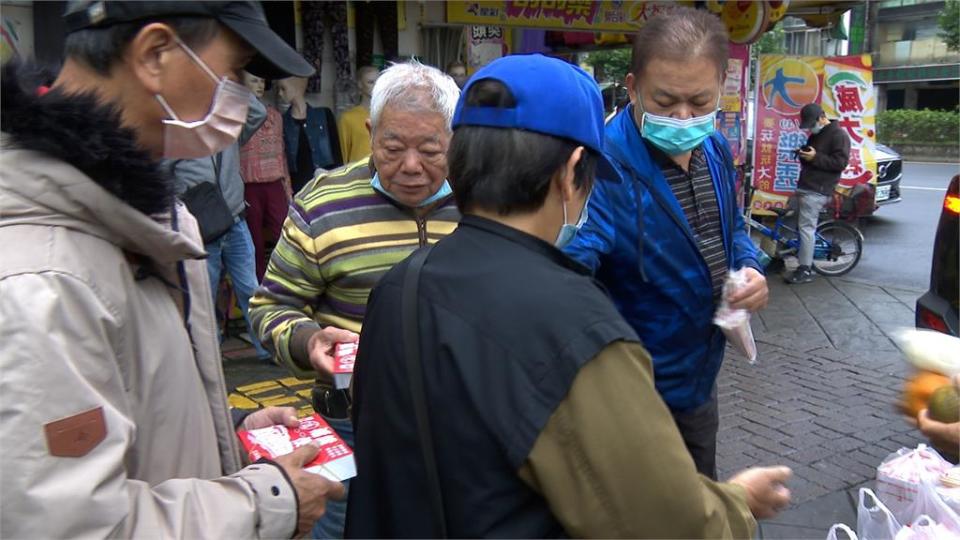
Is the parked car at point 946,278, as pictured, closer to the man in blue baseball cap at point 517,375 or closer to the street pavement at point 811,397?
the street pavement at point 811,397

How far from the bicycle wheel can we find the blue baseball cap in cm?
839

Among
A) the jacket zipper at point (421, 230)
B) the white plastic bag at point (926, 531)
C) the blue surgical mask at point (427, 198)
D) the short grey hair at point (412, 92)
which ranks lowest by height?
the white plastic bag at point (926, 531)

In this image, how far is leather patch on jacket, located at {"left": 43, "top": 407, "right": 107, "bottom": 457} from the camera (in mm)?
1132

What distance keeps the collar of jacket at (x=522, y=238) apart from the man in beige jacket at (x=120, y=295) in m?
0.49

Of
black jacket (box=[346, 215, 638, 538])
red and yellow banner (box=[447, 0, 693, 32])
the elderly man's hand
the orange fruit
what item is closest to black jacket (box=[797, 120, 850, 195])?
red and yellow banner (box=[447, 0, 693, 32])

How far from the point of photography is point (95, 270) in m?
1.24

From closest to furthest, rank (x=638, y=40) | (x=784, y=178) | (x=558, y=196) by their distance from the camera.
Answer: (x=558, y=196) → (x=638, y=40) → (x=784, y=178)

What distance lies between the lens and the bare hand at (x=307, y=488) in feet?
4.91

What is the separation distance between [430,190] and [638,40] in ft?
2.81

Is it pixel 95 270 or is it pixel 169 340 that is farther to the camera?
pixel 169 340

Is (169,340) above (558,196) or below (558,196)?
below

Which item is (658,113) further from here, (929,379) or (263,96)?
(263,96)

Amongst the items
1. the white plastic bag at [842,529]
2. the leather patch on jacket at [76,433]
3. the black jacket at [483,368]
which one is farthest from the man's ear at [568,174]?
the white plastic bag at [842,529]

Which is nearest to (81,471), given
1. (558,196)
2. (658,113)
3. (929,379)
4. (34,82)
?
(34,82)
